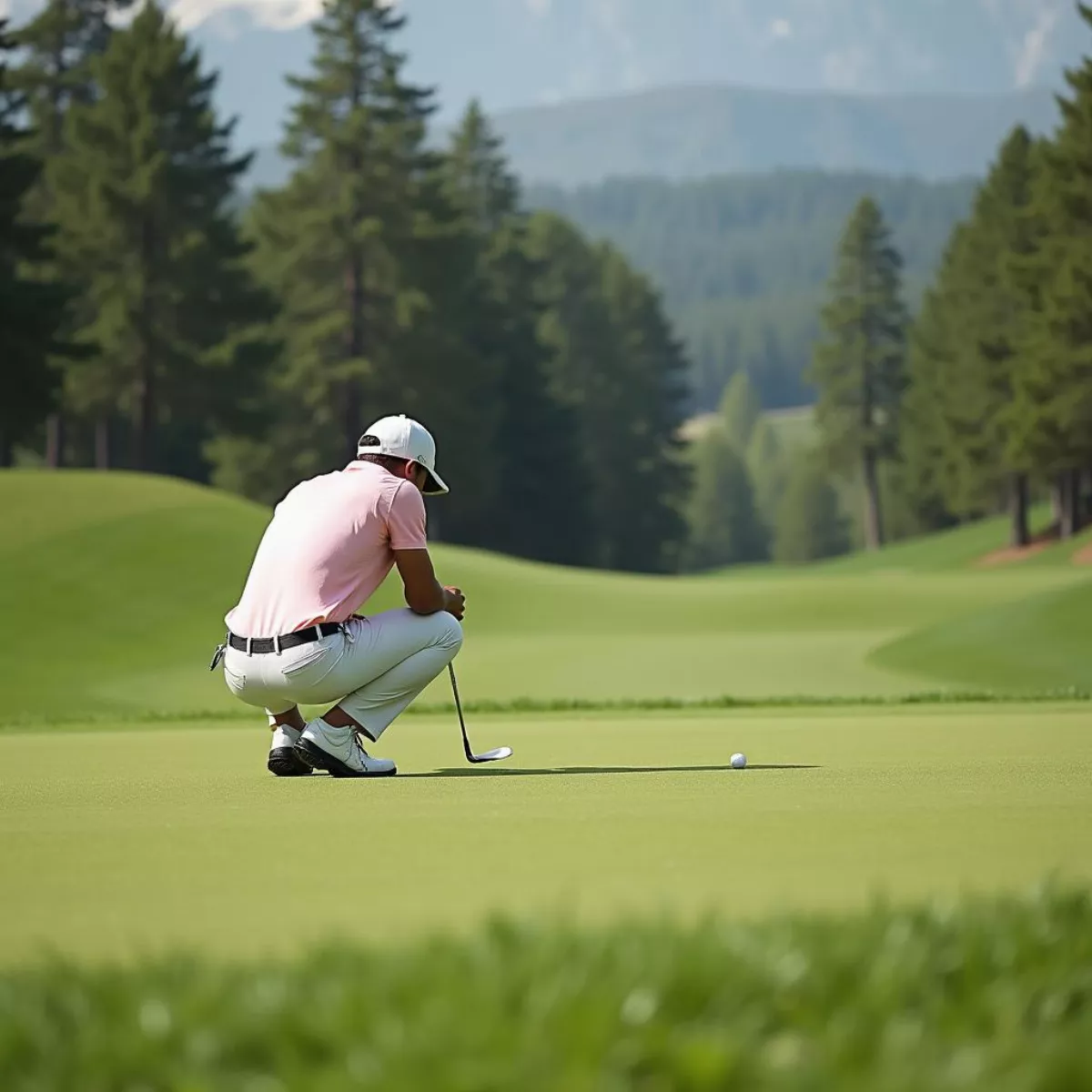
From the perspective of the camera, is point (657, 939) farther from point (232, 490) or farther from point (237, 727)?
point (232, 490)

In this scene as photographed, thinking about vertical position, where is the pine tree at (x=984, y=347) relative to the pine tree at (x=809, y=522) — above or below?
above

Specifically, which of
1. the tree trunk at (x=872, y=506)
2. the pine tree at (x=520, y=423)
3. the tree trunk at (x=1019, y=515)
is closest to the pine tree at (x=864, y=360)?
the tree trunk at (x=872, y=506)

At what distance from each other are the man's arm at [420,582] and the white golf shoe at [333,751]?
59 cm

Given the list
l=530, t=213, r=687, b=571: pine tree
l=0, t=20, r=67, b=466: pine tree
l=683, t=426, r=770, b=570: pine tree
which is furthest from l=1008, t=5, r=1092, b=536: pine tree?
l=683, t=426, r=770, b=570: pine tree

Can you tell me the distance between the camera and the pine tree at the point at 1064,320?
49.5m

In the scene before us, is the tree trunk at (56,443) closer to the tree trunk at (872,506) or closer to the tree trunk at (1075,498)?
the tree trunk at (1075,498)

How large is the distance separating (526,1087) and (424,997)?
50cm

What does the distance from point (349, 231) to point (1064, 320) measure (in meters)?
22.1

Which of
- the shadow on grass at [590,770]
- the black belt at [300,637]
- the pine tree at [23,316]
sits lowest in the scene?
the shadow on grass at [590,770]

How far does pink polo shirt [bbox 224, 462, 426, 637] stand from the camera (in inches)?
301

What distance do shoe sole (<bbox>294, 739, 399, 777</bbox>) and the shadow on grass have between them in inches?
7.9

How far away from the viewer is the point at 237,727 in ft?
44.1

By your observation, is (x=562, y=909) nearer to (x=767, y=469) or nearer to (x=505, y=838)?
(x=505, y=838)

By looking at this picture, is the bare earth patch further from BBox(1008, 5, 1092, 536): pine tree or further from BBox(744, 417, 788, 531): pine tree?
BBox(744, 417, 788, 531): pine tree
